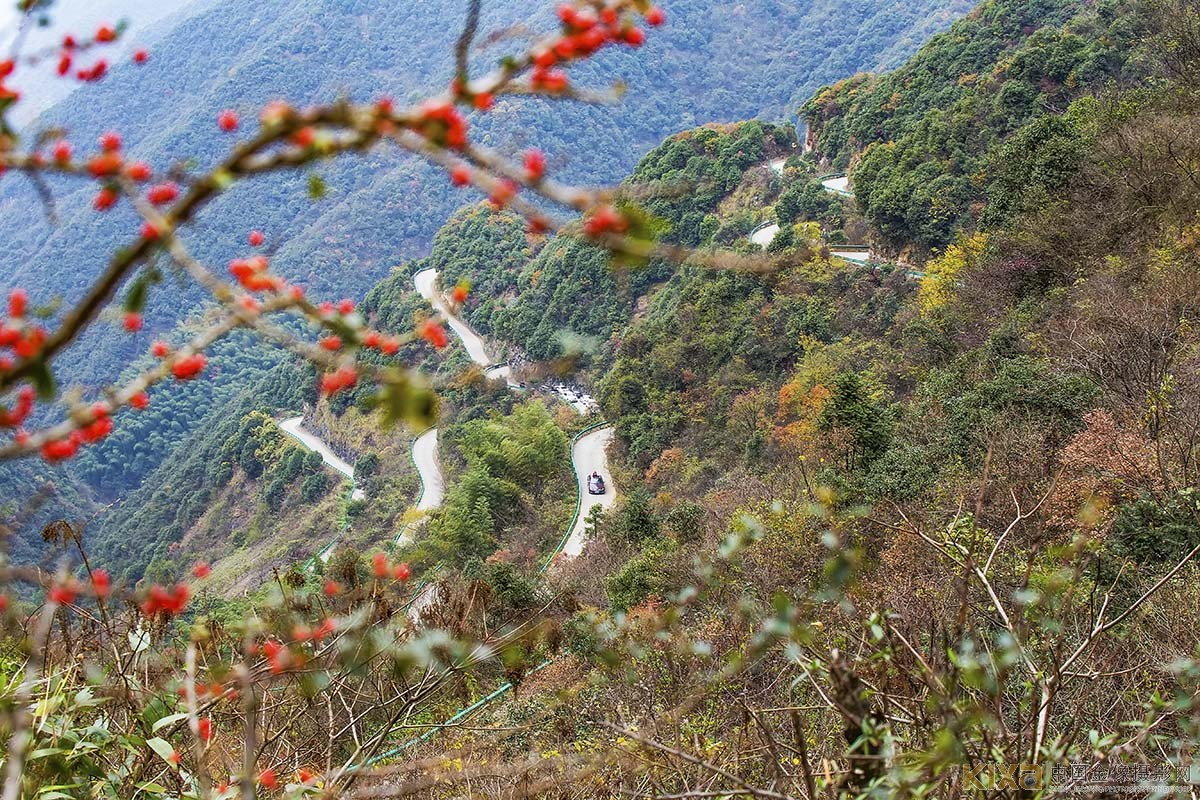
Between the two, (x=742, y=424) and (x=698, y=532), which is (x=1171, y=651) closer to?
(x=698, y=532)

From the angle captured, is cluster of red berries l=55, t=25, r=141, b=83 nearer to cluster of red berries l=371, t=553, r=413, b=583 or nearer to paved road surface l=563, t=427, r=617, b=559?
cluster of red berries l=371, t=553, r=413, b=583

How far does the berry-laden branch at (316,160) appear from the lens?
3.38ft

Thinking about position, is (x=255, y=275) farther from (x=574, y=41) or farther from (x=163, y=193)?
(x=574, y=41)

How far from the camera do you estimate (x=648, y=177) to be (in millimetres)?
46719

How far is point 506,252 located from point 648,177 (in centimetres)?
1152

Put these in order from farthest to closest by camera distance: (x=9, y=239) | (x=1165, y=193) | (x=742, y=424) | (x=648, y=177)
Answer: (x=9, y=239), (x=648, y=177), (x=742, y=424), (x=1165, y=193)

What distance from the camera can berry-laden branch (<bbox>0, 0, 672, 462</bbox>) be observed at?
1030mm

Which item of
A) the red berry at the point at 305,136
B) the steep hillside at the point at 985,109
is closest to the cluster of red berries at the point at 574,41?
the red berry at the point at 305,136

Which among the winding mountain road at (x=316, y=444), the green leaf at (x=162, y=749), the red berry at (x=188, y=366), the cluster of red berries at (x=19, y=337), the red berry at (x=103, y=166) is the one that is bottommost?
the winding mountain road at (x=316, y=444)

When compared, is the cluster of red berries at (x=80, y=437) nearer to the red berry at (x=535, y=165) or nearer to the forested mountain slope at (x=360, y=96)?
the red berry at (x=535, y=165)

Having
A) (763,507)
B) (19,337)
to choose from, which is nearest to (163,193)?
(19,337)

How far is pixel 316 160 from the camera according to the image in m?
1.05

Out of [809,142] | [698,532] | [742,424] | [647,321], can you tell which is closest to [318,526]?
[647,321]

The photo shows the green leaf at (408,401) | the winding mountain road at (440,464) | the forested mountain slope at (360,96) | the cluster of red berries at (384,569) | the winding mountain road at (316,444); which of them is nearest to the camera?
the green leaf at (408,401)
